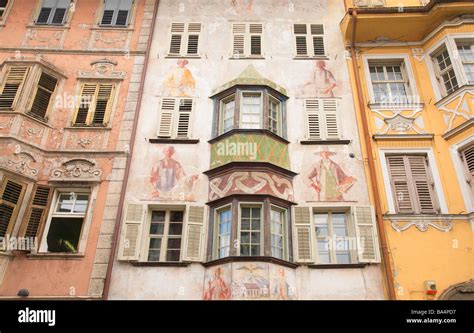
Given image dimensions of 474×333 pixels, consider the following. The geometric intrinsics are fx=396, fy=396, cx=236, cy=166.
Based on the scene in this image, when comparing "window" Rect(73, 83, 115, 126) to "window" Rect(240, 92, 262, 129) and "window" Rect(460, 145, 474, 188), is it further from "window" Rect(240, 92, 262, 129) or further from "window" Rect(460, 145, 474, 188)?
"window" Rect(460, 145, 474, 188)

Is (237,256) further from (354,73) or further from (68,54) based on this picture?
(68,54)

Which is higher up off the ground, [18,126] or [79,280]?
[18,126]

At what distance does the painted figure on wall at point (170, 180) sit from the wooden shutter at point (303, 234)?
2.86 m

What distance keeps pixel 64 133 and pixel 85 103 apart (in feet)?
4.02

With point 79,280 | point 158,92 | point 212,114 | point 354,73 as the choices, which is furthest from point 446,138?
point 79,280

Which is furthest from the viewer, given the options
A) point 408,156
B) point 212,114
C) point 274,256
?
point 212,114

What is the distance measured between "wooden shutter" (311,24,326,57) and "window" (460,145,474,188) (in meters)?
5.38

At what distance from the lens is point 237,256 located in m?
9.10

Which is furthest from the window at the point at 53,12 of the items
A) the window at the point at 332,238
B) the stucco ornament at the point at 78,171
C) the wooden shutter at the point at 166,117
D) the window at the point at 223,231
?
the window at the point at 332,238

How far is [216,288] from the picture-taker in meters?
9.02

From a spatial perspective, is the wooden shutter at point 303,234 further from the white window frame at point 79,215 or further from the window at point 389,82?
the white window frame at point 79,215

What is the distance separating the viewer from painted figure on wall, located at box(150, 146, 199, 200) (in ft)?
34.4
